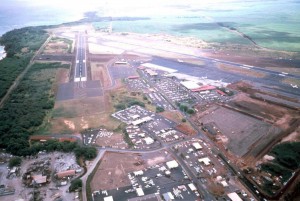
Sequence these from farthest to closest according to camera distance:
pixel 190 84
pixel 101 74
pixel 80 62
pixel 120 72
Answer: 1. pixel 80 62
2. pixel 120 72
3. pixel 101 74
4. pixel 190 84

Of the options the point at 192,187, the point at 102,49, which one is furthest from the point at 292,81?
the point at 102,49

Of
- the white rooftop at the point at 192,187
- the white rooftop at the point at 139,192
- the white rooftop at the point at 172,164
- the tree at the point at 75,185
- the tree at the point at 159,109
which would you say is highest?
the tree at the point at 159,109

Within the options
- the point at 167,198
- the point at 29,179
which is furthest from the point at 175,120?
the point at 29,179

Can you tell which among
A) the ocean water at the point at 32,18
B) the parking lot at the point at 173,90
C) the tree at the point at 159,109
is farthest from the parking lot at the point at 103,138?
the ocean water at the point at 32,18

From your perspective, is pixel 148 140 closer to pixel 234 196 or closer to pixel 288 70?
pixel 234 196

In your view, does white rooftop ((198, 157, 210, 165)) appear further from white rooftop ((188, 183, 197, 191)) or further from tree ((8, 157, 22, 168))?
tree ((8, 157, 22, 168))

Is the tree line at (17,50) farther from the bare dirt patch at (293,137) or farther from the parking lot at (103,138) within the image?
the bare dirt patch at (293,137)
